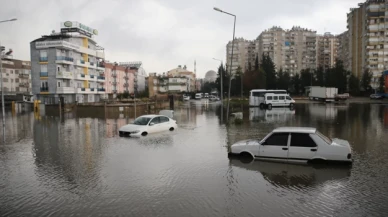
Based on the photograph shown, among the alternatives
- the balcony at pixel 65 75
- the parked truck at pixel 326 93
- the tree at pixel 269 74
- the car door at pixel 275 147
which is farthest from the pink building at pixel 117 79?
the car door at pixel 275 147

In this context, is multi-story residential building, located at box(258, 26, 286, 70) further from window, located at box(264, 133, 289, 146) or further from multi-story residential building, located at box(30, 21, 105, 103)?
window, located at box(264, 133, 289, 146)

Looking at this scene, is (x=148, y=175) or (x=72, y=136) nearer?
(x=148, y=175)

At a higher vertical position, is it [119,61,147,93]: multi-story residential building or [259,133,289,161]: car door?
[119,61,147,93]: multi-story residential building

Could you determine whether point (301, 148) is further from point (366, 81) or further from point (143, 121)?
point (366, 81)

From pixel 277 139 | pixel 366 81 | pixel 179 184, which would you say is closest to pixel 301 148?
pixel 277 139

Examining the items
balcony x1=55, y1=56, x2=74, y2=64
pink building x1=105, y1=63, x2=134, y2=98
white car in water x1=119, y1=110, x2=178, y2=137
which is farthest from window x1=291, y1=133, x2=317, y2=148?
pink building x1=105, y1=63, x2=134, y2=98

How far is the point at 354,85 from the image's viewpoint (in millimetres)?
86312

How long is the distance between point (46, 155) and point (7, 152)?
7.99 feet

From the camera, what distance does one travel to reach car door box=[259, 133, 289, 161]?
11.8 m

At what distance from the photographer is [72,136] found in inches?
796

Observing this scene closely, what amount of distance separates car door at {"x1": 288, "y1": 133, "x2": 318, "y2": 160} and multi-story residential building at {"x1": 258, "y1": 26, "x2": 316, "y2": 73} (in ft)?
410

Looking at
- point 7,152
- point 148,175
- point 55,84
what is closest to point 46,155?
point 7,152

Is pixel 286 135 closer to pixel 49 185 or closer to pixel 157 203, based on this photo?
pixel 157 203

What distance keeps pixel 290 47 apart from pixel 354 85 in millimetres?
50801
